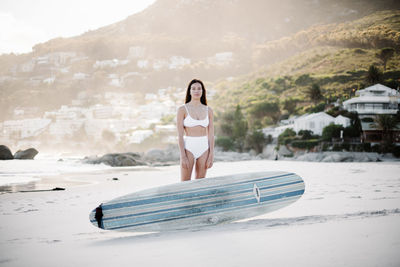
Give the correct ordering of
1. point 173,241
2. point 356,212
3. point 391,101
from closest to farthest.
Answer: point 173,241 → point 356,212 → point 391,101

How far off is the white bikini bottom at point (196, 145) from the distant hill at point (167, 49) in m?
84.8

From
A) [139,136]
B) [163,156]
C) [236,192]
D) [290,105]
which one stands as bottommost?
[163,156]

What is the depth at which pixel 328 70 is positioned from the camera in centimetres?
5675

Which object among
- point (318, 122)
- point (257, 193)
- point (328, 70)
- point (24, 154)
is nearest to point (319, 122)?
point (318, 122)

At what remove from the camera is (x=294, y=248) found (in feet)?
6.44

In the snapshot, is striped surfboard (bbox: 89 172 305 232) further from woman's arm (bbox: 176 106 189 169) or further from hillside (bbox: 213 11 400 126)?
hillside (bbox: 213 11 400 126)

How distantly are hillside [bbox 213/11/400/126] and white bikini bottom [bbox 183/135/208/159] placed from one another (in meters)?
36.5

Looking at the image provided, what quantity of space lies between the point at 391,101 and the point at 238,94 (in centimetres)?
4428

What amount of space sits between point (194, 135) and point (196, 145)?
11 centimetres

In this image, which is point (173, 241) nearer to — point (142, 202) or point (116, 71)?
point (142, 202)

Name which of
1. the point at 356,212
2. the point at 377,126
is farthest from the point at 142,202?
the point at 377,126

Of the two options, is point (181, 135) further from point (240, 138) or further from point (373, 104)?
point (240, 138)

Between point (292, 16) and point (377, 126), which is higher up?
point (292, 16)

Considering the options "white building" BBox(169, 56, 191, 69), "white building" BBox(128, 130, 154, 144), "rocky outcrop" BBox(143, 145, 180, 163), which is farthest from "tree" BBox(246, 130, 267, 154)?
"white building" BBox(169, 56, 191, 69)
